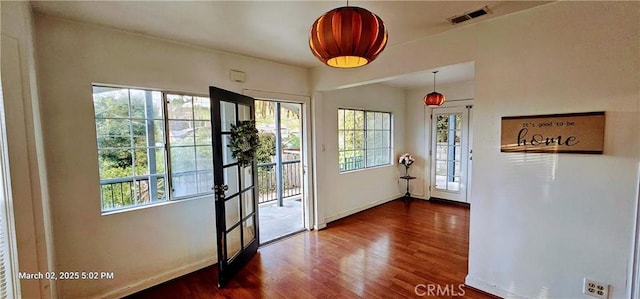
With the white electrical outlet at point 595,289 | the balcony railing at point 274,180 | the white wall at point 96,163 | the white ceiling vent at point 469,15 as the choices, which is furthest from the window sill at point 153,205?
the white electrical outlet at point 595,289

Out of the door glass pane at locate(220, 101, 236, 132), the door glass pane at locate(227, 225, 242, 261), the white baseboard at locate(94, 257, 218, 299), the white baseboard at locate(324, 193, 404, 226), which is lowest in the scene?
the white baseboard at locate(94, 257, 218, 299)

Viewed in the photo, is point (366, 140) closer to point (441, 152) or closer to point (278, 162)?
point (441, 152)

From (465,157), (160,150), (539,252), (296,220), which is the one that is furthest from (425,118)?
(160,150)

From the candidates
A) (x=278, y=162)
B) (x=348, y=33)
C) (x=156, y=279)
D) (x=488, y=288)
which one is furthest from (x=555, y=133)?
(x=278, y=162)

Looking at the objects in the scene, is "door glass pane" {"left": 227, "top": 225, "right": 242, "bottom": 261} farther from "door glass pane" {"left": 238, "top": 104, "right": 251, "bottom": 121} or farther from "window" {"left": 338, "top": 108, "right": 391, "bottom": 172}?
"window" {"left": 338, "top": 108, "right": 391, "bottom": 172}

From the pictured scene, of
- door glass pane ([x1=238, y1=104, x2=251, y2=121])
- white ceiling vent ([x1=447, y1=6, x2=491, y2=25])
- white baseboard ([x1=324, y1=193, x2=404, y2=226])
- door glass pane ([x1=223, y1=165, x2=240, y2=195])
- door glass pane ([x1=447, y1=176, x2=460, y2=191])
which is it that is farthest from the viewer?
door glass pane ([x1=447, y1=176, x2=460, y2=191])

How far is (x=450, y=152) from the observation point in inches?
206

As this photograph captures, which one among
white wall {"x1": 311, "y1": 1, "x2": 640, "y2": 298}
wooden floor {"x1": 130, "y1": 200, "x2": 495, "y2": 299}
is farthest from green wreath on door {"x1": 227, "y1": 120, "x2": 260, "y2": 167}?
white wall {"x1": 311, "y1": 1, "x2": 640, "y2": 298}

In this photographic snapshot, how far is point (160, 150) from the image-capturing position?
2.61 m

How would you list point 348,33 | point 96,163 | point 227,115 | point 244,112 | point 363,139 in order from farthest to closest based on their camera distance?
point 363,139, point 244,112, point 227,115, point 96,163, point 348,33

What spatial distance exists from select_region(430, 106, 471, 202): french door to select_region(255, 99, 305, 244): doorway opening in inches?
111

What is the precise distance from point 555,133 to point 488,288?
143 centimetres

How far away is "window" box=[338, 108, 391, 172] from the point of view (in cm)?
457

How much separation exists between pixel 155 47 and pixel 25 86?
111cm
